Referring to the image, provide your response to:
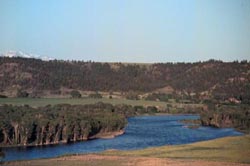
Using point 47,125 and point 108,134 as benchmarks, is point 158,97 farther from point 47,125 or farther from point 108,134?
point 47,125

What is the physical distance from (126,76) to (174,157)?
106369mm

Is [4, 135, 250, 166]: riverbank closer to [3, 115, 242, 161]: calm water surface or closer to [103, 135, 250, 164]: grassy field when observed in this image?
[103, 135, 250, 164]: grassy field

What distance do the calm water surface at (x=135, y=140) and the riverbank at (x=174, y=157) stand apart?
7.52 metres

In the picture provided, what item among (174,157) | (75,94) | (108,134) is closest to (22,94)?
(75,94)

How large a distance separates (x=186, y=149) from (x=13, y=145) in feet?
75.6

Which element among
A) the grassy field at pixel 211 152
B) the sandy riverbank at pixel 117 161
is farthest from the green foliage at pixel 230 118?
the sandy riverbank at pixel 117 161

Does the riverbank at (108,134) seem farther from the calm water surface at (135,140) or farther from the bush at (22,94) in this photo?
the bush at (22,94)

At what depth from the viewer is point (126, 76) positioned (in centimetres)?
14812

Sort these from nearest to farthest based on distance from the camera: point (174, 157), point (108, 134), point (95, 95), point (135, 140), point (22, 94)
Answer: point (174, 157) → point (135, 140) → point (108, 134) → point (22, 94) → point (95, 95)

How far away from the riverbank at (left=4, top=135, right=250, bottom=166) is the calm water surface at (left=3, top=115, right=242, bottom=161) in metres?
7.52

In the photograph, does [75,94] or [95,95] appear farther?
[95,95]

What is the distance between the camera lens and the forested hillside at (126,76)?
12250 cm

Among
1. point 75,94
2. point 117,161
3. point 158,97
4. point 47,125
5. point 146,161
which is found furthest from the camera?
point 158,97

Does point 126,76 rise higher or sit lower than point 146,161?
higher
